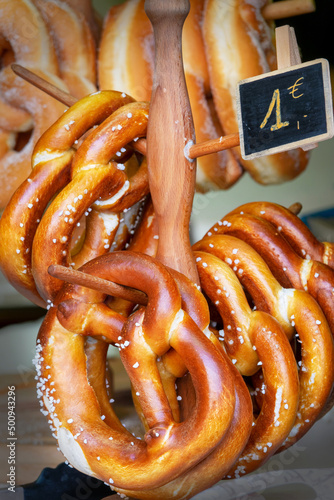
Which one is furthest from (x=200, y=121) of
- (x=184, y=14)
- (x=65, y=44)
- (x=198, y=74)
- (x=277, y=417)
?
(x=277, y=417)

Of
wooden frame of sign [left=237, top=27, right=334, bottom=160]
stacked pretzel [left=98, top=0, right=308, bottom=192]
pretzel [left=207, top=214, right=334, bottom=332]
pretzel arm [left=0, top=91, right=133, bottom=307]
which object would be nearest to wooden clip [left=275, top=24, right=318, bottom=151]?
wooden frame of sign [left=237, top=27, right=334, bottom=160]

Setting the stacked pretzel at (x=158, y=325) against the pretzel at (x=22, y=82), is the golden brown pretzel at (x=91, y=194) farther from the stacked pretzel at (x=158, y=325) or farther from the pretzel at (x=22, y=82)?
the pretzel at (x=22, y=82)

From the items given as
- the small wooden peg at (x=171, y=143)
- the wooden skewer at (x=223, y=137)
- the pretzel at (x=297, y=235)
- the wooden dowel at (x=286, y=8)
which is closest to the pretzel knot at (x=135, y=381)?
the small wooden peg at (x=171, y=143)

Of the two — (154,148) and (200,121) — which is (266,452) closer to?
(154,148)

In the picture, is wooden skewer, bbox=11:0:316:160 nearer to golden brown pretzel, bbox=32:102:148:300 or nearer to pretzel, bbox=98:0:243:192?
golden brown pretzel, bbox=32:102:148:300

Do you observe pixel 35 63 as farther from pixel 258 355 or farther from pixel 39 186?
pixel 258 355
